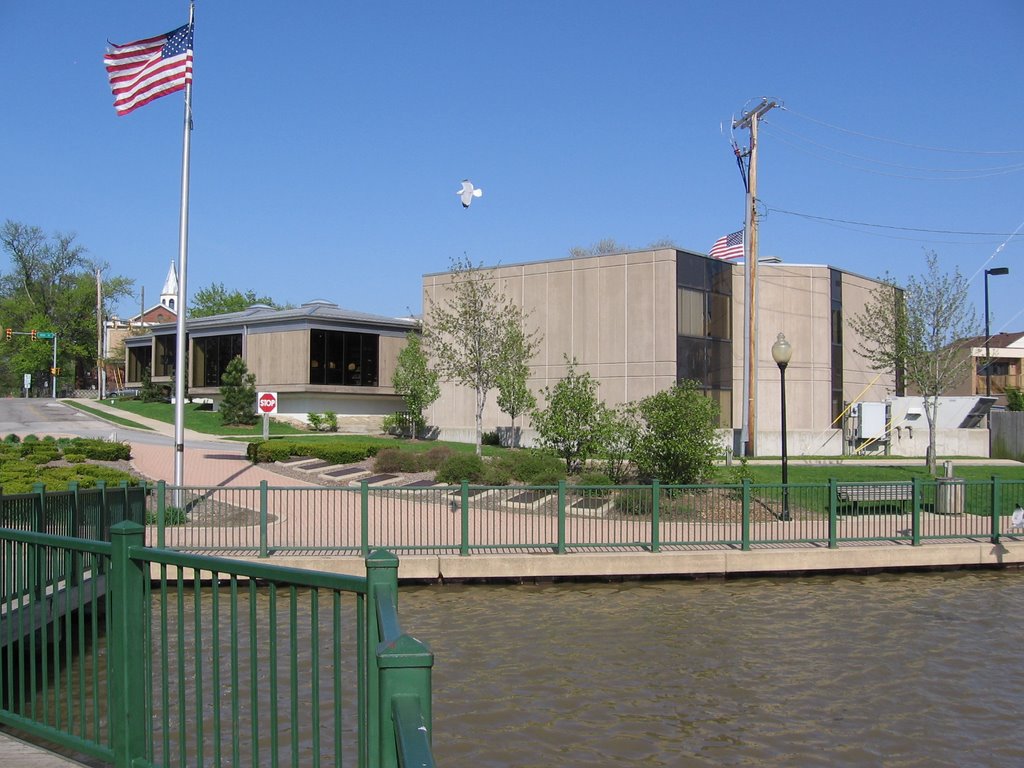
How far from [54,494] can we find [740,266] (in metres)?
33.3

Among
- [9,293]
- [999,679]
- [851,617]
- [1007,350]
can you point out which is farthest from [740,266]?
[9,293]

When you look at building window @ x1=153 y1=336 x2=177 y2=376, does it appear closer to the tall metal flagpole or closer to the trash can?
the tall metal flagpole

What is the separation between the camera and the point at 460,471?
23875 millimetres

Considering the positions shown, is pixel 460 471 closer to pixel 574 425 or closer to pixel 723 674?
pixel 574 425

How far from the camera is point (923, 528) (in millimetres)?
19359

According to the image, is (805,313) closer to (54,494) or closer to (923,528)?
(923,528)

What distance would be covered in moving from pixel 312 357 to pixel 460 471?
2587 centimetres

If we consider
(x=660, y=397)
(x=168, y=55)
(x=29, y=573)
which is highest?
(x=168, y=55)

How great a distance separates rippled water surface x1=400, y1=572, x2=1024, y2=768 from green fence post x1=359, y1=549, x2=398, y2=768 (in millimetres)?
4944

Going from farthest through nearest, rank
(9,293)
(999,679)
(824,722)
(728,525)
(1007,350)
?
1. (9,293)
2. (1007,350)
3. (728,525)
4. (999,679)
5. (824,722)

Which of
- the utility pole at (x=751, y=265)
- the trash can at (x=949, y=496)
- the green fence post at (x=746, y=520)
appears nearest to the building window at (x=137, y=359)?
the utility pole at (x=751, y=265)

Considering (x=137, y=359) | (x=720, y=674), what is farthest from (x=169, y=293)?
(x=720, y=674)

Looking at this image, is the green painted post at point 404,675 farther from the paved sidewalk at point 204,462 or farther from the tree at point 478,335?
the tree at point 478,335

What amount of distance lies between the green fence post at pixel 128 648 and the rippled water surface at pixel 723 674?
3.58 metres
